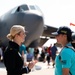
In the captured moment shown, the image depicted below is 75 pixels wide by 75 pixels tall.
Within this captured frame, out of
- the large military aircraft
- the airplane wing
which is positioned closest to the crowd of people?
the large military aircraft

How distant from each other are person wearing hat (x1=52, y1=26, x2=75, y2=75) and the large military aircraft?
45.0 feet

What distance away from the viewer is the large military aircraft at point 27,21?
57.2 feet

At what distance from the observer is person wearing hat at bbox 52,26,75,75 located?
11.1ft

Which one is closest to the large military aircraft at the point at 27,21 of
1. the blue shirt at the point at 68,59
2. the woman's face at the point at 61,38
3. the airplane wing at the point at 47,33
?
the airplane wing at the point at 47,33

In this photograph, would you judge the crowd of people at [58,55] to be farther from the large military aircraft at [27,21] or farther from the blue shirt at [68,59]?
the large military aircraft at [27,21]

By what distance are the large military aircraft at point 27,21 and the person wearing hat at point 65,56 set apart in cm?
1373

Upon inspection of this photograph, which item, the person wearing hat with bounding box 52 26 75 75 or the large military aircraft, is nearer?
the person wearing hat with bounding box 52 26 75 75

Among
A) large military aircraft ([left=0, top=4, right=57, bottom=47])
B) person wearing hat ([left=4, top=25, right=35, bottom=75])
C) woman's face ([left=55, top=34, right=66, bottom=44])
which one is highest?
woman's face ([left=55, top=34, right=66, bottom=44])

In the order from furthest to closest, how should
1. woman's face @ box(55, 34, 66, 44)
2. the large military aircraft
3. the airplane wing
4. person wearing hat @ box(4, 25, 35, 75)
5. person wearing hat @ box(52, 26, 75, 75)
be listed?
the airplane wing
the large military aircraft
person wearing hat @ box(4, 25, 35, 75)
woman's face @ box(55, 34, 66, 44)
person wearing hat @ box(52, 26, 75, 75)

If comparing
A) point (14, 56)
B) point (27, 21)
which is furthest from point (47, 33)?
point (14, 56)

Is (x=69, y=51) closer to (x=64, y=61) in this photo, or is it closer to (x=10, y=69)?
(x=64, y=61)

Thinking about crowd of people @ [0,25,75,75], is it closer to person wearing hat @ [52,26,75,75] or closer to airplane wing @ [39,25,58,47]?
person wearing hat @ [52,26,75,75]

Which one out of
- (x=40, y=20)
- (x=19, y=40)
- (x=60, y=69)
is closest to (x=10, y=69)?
(x=19, y=40)

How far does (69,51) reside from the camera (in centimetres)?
340
